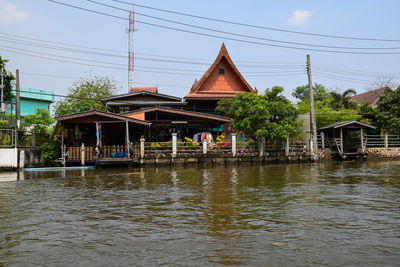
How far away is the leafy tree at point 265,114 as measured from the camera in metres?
24.5

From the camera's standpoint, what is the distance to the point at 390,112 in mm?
31859

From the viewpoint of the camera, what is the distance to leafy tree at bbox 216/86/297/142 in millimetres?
24484

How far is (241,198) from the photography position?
816 centimetres

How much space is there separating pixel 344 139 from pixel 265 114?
10992 mm

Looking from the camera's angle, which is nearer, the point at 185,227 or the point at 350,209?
the point at 185,227

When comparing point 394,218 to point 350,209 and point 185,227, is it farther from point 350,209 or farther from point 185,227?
point 185,227

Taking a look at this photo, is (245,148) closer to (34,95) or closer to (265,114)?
(265,114)

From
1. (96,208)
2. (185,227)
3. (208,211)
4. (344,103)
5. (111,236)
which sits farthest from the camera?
(344,103)

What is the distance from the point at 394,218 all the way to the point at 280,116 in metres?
20.2

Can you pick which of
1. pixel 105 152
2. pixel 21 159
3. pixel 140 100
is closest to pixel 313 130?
pixel 140 100

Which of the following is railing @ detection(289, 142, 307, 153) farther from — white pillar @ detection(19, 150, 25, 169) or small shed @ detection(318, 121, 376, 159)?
white pillar @ detection(19, 150, 25, 169)

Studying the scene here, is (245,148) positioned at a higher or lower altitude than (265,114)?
lower

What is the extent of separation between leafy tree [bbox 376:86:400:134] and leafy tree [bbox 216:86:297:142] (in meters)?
11.9

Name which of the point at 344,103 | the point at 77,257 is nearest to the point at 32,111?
the point at 344,103
